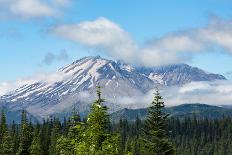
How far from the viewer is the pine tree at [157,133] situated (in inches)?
1222

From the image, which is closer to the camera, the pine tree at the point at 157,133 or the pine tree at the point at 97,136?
the pine tree at the point at 97,136

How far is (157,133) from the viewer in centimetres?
3102

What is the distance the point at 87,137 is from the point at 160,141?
38.2 feet

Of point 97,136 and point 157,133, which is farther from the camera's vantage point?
point 157,133

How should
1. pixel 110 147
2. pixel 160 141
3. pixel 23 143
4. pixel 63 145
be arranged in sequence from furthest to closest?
pixel 23 143 → pixel 63 145 → pixel 160 141 → pixel 110 147

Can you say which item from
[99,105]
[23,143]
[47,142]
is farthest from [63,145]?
[47,142]

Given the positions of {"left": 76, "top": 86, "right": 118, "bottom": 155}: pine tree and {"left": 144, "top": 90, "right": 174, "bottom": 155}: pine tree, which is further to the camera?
{"left": 144, "top": 90, "right": 174, "bottom": 155}: pine tree

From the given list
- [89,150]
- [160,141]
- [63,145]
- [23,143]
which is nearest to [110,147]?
[89,150]

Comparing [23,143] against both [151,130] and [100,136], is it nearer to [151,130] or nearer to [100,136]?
[151,130]

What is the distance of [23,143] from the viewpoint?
6362 cm

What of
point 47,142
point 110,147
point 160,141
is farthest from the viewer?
point 47,142

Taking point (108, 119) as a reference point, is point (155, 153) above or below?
below

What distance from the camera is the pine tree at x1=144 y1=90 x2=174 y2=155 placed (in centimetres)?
3105

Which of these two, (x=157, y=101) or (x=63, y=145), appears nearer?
(x=157, y=101)
